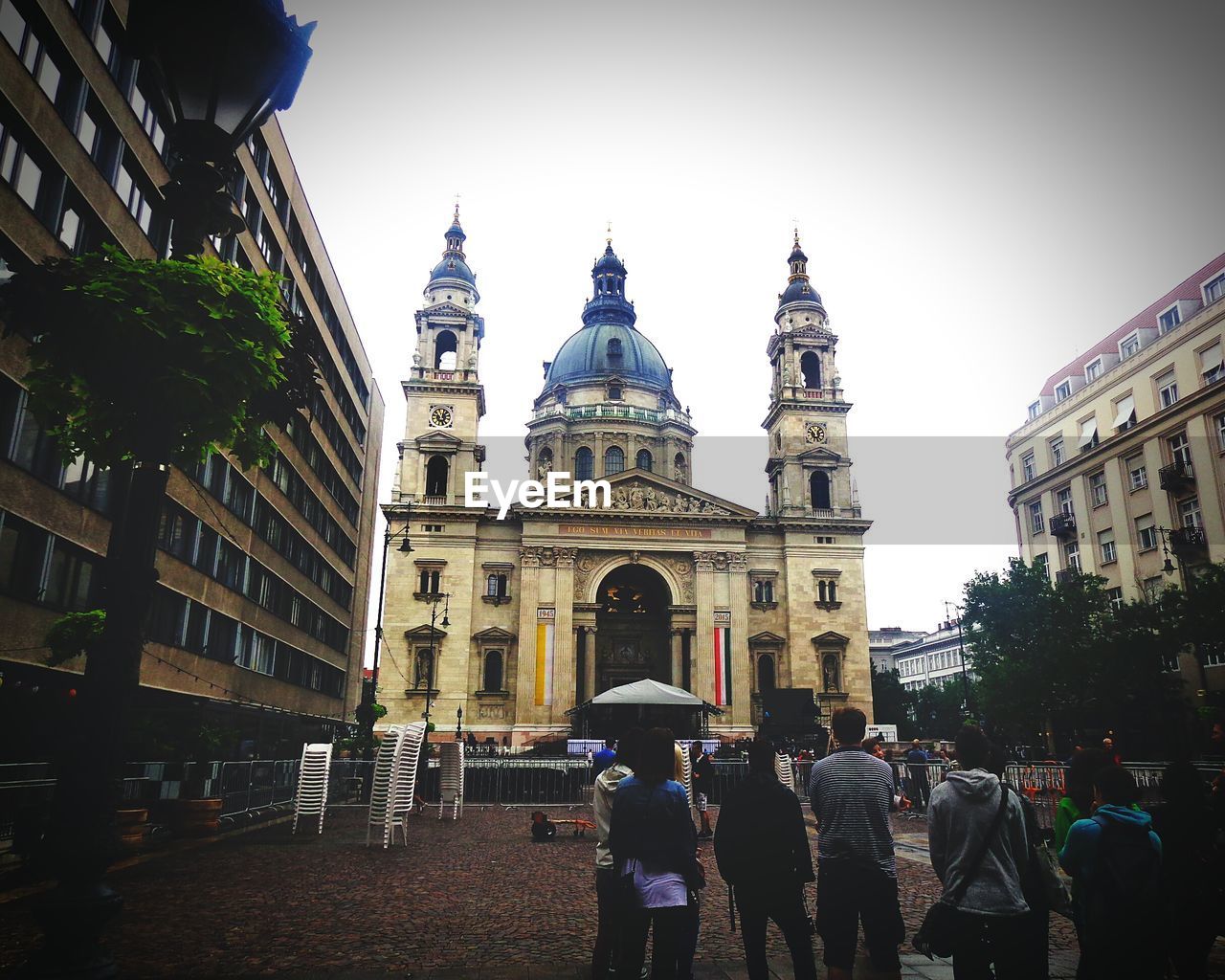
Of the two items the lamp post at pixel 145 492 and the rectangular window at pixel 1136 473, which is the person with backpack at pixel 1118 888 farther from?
the rectangular window at pixel 1136 473

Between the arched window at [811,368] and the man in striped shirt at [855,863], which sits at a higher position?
the arched window at [811,368]

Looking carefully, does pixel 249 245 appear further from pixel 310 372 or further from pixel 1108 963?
pixel 1108 963

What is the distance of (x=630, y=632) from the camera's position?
57625 mm

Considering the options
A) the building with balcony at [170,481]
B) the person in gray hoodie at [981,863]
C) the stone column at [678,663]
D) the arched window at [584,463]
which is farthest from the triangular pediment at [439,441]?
the person in gray hoodie at [981,863]

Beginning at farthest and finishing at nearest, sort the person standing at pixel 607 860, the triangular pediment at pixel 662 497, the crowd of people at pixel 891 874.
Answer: the triangular pediment at pixel 662 497
the person standing at pixel 607 860
the crowd of people at pixel 891 874

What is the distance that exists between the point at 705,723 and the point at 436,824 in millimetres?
28366

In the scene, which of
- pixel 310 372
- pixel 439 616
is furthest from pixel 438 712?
pixel 310 372

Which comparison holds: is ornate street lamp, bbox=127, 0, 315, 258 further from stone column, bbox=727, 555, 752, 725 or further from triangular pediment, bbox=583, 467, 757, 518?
triangular pediment, bbox=583, 467, 757, 518

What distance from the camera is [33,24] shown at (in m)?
18.3

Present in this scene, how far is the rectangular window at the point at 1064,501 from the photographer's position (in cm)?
5374

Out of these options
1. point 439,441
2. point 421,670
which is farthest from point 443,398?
point 421,670

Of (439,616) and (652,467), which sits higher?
(652,467)

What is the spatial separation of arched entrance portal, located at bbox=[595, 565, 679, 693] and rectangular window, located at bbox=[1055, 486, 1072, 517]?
24011 millimetres

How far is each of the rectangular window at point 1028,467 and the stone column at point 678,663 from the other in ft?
81.9
